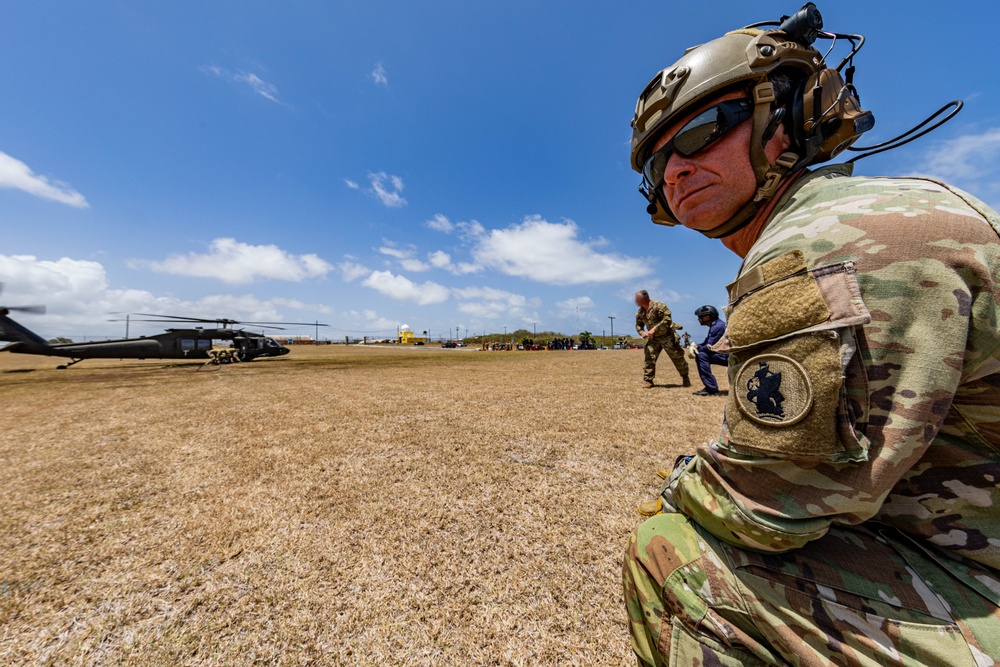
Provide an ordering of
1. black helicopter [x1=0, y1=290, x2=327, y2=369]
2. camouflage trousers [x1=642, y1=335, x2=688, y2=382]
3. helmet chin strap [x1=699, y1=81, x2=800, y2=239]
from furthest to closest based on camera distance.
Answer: black helicopter [x1=0, y1=290, x2=327, y2=369], camouflage trousers [x1=642, y1=335, x2=688, y2=382], helmet chin strap [x1=699, y1=81, x2=800, y2=239]

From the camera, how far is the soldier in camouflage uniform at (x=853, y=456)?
2.17 feet

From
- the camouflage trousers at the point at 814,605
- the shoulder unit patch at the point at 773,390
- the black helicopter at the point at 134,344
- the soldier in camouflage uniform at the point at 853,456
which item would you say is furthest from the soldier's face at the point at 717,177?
the black helicopter at the point at 134,344

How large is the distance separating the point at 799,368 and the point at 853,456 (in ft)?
0.62

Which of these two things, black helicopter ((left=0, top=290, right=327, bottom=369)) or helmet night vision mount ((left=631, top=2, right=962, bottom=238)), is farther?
black helicopter ((left=0, top=290, right=327, bottom=369))

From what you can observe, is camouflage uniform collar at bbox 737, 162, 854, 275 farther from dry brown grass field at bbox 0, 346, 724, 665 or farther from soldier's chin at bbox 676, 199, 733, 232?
dry brown grass field at bbox 0, 346, 724, 665

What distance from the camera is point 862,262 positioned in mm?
714

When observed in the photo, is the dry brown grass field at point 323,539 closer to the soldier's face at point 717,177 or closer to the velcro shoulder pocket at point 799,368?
the velcro shoulder pocket at point 799,368

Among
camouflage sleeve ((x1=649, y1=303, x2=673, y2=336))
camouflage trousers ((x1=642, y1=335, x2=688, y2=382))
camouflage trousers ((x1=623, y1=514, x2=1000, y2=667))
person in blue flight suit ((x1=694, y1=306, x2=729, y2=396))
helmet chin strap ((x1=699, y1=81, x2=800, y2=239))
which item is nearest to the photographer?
camouflage trousers ((x1=623, y1=514, x2=1000, y2=667))

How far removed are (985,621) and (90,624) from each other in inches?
116

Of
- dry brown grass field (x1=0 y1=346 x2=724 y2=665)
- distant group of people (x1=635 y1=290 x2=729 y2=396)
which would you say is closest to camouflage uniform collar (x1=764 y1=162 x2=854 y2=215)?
dry brown grass field (x1=0 y1=346 x2=724 y2=665)

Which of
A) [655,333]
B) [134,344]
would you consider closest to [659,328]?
[655,333]

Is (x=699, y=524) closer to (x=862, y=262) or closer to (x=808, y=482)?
(x=808, y=482)

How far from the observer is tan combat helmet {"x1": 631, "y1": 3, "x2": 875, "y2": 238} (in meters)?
1.16

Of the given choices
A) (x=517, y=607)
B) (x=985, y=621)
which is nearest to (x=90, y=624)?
(x=517, y=607)
